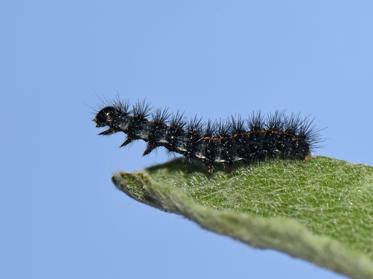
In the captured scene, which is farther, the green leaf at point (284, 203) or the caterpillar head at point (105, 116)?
the caterpillar head at point (105, 116)

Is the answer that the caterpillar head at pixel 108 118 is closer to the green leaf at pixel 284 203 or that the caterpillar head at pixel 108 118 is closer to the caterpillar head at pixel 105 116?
the caterpillar head at pixel 105 116

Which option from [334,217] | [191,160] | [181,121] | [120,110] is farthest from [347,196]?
[120,110]

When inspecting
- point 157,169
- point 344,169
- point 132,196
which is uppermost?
point 344,169

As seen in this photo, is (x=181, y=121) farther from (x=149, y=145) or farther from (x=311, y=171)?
(x=311, y=171)

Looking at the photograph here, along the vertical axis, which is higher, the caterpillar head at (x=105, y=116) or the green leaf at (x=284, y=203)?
the caterpillar head at (x=105, y=116)

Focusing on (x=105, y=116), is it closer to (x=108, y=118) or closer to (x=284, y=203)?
(x=108, y=118)
